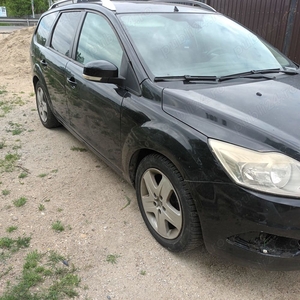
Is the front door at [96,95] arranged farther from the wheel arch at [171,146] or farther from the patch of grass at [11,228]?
the patch of grass at [11,228]

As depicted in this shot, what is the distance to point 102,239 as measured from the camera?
8.73 feet

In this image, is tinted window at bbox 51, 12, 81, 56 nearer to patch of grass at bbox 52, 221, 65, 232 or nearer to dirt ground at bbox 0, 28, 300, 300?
dirt ground at bbox 0, 28, 300, 300

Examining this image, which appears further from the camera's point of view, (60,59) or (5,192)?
(60,59)

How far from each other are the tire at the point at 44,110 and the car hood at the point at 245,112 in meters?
2.84

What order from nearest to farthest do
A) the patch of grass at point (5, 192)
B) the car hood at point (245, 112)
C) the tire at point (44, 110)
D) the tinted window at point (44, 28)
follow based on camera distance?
1. the car hood at point (245, 112)
2. the patch of grass at point (5, 192)
3. the tinted window at point (44, 28)
4. the tire at point (44, 110)

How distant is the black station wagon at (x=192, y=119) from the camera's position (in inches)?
71.3

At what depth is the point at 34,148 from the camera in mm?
4383

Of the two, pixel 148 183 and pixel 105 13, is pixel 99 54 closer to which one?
pixel 105 13

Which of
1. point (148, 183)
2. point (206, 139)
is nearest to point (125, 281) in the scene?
point (148, 183)

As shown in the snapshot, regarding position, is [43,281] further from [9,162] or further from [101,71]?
[9,162]

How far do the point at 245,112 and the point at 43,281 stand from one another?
1.74 metres

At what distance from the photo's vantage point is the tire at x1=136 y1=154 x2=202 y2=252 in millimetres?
2129

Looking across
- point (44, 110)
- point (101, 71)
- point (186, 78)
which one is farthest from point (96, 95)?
point (44, 110)

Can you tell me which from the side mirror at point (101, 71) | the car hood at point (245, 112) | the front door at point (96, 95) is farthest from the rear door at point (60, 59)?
the car hood at point (245, 112)
